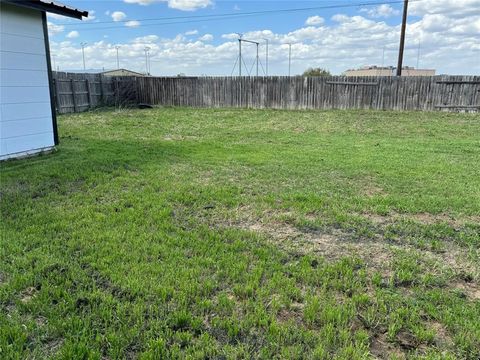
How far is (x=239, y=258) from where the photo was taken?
307 centimetres

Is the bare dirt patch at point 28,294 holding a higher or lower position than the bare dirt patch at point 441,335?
higher

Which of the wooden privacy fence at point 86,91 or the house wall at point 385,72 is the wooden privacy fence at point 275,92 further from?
the house wall at point 385,72

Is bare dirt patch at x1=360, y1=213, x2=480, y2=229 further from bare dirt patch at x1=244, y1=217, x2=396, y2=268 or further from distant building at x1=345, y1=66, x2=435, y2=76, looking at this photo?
distant building at x1=345, y1=66, x2=435, y2=76

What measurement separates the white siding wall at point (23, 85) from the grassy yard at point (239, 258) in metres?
0.60

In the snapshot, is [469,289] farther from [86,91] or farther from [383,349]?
[86,91]

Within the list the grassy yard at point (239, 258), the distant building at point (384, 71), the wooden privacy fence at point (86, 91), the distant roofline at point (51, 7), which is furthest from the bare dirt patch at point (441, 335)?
the distant building at point (384, 71)

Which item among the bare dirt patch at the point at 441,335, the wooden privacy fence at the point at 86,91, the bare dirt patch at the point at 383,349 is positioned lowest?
the bare dirt patch at the point at 383,349

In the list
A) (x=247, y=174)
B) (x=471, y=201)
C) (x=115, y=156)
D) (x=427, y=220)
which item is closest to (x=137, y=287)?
(x=427, y=220)

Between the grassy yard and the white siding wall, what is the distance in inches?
23.4

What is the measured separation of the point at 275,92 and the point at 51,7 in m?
11.3

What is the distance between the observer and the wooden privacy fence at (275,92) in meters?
14.5

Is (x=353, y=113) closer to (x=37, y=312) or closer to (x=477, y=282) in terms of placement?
(x=477, y=282)

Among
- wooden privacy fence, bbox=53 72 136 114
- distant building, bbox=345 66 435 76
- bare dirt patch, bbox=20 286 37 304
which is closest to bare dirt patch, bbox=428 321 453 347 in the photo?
bare dirt patch, bbox=20 286 37 304

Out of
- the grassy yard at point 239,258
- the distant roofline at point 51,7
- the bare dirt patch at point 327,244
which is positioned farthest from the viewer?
the distant roofline at point 51,7
